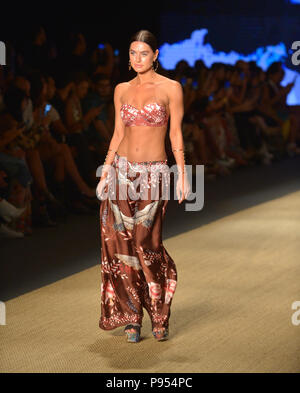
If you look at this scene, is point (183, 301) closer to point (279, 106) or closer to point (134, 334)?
point (134, 334)

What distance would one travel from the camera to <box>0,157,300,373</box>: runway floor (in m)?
2.98

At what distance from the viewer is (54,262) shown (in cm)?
475

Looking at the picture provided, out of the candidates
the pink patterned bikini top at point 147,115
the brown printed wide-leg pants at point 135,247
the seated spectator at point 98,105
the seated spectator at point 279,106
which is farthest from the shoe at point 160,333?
the seated spectator at point 279,106

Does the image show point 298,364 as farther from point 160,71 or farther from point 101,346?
point 160,71

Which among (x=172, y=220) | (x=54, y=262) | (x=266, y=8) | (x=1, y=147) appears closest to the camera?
(x=54, y=262)

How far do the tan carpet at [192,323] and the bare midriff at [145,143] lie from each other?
0.74 m

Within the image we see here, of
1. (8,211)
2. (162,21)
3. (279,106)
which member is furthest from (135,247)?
(279,106)

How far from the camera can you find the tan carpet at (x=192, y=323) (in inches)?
116

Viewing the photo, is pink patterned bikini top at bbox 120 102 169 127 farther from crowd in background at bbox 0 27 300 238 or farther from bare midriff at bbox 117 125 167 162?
crowd in background at bbox 0 27 300 238

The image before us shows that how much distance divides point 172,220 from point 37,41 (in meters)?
1.78

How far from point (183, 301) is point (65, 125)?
2808 mm

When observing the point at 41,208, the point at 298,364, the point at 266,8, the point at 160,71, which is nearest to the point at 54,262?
the point at 41,208

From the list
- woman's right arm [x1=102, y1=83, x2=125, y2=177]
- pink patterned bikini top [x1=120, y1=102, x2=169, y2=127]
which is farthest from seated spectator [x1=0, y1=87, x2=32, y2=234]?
pink patterned bikini top [x1=120, y1=102, x2=169, y2=127]

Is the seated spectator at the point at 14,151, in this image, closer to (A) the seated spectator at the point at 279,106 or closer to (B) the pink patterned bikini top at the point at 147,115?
(B) the pink patterned bikini top at the point at 147,115
